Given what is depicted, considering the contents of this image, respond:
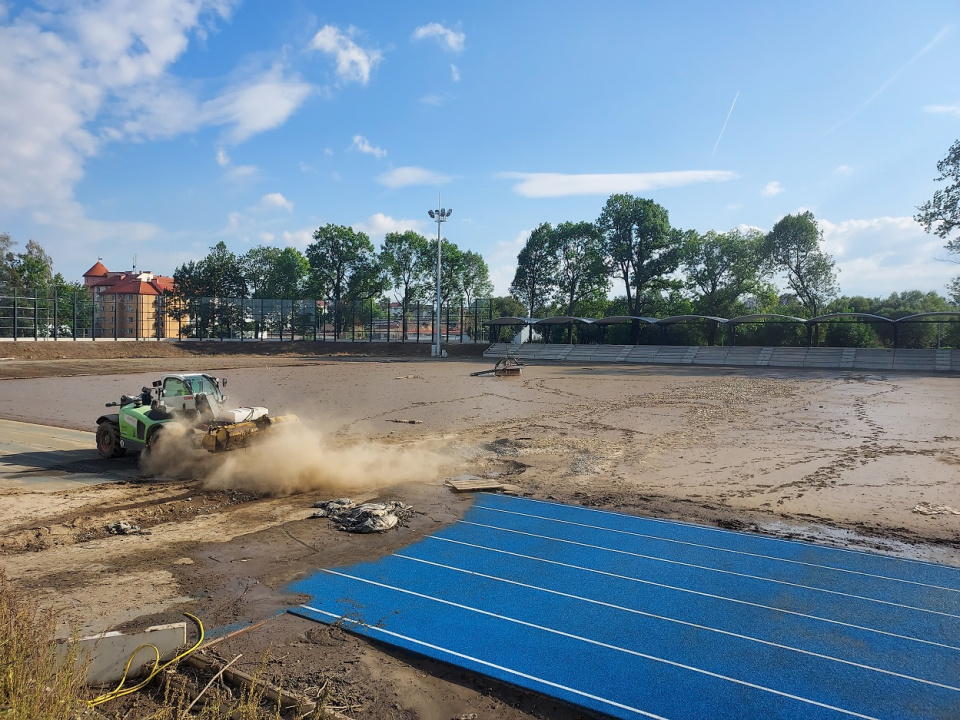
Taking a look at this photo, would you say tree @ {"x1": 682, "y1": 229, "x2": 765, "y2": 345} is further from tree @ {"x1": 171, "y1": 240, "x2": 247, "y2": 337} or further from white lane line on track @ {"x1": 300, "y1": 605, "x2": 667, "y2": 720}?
white lane line on track @ {"x1": 300, "y1": 605, "x2": 667, "y2": 720}

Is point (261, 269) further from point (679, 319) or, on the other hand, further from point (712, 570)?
point (712, 570)

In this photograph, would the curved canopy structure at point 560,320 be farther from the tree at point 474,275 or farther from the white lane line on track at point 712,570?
the white lane line on track at point 712,570

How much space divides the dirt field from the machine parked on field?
727mm

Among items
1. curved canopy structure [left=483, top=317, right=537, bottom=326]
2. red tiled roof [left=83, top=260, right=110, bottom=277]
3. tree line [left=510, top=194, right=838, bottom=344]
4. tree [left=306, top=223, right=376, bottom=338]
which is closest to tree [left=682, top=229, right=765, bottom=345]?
tree line [left=510, top=194, right=838, bottom=344]

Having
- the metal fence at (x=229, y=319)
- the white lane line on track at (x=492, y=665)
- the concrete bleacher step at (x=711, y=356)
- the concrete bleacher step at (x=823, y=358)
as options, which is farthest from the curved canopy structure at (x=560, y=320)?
the white lane line on track at (x=492, y=665)

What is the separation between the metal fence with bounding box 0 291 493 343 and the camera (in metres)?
48.8

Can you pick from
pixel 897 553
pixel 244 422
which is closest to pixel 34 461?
pixel 244 422

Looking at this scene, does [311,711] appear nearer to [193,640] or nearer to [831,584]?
[193,640]

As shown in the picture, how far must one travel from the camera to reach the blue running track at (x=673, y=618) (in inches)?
209

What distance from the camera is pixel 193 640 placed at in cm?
601

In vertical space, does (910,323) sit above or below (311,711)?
above

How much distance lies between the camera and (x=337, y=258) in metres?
72.5

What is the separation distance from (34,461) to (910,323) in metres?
55.4

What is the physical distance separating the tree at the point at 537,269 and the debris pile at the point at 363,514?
6272cm
